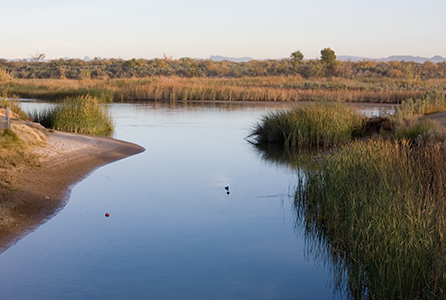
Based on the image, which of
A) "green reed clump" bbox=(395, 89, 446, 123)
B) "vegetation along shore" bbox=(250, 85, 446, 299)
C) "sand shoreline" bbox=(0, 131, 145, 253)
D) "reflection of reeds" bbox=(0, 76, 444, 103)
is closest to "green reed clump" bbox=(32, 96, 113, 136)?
"sand shoreline" bbox=(0, 131, 145, 253)

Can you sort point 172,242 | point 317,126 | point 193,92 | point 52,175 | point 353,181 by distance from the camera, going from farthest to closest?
point 193,92 < point 317,126 < point 52,175 < point 353,181 < point 172,242

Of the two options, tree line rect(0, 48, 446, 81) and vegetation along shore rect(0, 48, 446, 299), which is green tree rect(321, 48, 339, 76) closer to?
tree line rect(0, 48, 446, 81)

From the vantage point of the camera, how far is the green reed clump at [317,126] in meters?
18.2

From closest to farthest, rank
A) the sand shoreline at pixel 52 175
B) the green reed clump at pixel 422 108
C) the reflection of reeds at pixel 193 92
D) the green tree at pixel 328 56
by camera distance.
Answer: the sand shoreline at pixel 52 175 < the green reed clump at pixel 422 108 < the reflection of reeds at pixel 193 92 < the green tree at pixel 328 56

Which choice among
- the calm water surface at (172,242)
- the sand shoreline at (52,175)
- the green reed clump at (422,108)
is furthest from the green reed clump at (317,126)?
the sand shoreline at (52,175)

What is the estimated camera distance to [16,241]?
8.05 meters

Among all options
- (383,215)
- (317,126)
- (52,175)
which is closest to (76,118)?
(52,175)

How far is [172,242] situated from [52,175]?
4582 millimetres

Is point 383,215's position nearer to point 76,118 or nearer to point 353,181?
point 353,181

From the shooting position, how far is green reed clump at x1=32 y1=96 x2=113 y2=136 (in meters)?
19.0

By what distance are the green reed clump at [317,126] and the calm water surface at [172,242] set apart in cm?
343

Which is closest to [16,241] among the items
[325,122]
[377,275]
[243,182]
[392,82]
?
[377,275]

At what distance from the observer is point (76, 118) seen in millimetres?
19141

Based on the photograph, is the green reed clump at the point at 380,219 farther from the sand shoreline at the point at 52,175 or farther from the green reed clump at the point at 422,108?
the green reed clump at the point at 422,108
